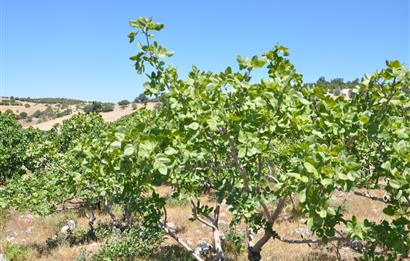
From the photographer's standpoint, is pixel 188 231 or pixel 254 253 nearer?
pixel 254 253

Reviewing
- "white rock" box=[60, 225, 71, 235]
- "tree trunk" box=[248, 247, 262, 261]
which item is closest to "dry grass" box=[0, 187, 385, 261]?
"white rock" box=[60, 225, 71, 235]

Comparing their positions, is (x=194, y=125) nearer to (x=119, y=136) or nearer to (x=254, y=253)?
(x=119, y=136)

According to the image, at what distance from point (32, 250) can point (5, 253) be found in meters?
0.78

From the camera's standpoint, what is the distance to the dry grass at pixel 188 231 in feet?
29.2

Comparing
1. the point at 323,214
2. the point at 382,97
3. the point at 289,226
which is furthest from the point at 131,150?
the point at 289,226

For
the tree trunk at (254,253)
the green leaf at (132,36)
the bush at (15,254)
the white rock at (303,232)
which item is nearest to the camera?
the green leaf at (132,36)

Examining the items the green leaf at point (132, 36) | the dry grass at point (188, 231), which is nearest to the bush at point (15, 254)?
the dry grass at point (188, 231)

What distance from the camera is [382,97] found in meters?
4.16

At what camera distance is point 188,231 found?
12062 mm

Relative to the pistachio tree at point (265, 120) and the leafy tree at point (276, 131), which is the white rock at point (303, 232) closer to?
the leafy tree at point (276, 131)

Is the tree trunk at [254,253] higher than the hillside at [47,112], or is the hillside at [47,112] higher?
the hillside at [47,112]

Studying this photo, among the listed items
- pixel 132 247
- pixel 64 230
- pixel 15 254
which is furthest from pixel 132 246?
pixel 64 230

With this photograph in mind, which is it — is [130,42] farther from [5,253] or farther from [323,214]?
[5,253]

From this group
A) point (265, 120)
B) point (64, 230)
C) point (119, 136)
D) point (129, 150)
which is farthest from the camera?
point (64, 230)
